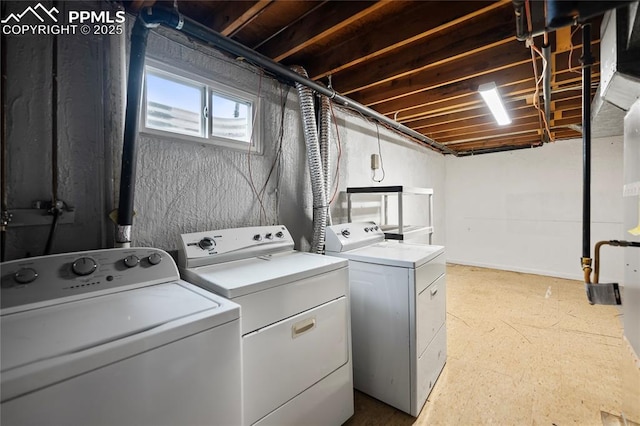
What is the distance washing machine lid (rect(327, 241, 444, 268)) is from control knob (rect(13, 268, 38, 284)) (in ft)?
5.22

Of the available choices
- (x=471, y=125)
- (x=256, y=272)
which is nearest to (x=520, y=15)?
(x=256, y=272)

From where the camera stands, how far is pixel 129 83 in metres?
1.29

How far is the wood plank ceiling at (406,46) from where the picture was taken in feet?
5.21

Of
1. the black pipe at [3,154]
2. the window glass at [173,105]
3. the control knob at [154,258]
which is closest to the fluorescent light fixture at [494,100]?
the window glass at [173,105]

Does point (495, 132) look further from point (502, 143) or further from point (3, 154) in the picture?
point (3, 154)

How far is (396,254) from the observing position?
197 centimetres

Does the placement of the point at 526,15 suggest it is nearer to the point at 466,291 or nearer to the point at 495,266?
the point at 466,291

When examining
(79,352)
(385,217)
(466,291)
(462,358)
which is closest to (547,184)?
(466,291)

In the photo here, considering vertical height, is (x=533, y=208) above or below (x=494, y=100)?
below

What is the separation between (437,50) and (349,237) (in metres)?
1.49

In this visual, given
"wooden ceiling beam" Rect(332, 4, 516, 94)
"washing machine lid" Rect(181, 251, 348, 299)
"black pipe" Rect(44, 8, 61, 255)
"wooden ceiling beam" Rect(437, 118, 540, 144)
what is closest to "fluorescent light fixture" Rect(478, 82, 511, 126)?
"wooden ceiling beam" Rect(332, 4, 516, 94)

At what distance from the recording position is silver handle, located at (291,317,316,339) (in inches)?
Answer: 53.6

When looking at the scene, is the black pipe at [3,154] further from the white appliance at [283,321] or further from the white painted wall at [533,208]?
the white painted wall at [533,208]

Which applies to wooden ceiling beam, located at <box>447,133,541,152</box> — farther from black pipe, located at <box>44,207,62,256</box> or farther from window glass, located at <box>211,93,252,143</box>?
black pipe, located at <box>44,207,62,256</box>
